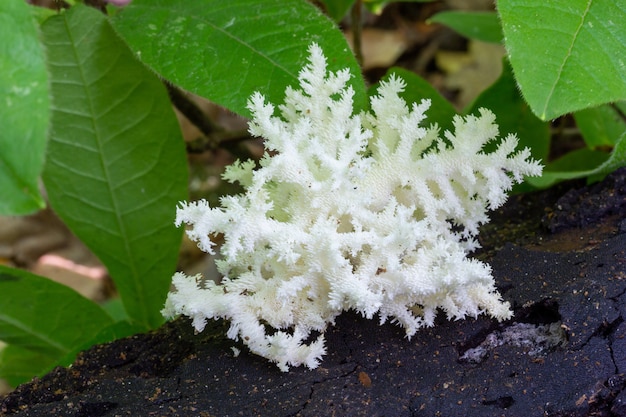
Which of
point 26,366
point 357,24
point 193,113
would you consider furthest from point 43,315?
point 357,24

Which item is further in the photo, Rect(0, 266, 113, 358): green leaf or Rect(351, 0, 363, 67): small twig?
Rect(351, 0, 363, 67): small twig

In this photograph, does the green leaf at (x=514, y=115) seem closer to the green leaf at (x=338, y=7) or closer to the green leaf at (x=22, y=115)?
the green leaf at (x=338, y=7)

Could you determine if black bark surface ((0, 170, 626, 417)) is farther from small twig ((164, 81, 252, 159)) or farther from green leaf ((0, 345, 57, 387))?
small twig ((164, 81, 252, 159))

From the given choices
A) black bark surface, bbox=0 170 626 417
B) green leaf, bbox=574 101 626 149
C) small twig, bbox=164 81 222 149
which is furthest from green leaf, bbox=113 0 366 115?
green leaf, bbox=574 101 626 149

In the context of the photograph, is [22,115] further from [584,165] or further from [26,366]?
[584,165]

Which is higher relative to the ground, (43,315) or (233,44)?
(233,44)

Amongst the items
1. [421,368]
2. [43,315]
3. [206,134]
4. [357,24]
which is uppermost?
[357,24]
